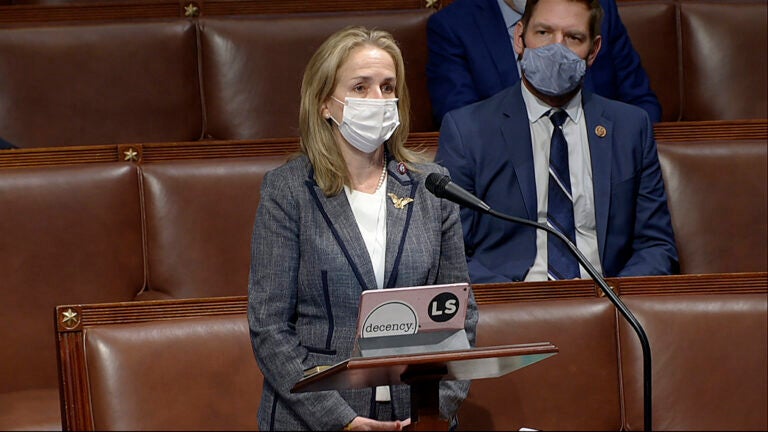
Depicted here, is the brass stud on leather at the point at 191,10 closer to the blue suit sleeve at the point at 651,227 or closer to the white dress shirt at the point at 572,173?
the white dress shirt at the point at 572,173

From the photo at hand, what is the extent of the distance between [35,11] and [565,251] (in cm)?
77

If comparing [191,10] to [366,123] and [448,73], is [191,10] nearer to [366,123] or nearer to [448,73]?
[448,73]

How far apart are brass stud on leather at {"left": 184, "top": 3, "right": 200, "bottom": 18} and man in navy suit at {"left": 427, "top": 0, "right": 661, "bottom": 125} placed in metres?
0.32

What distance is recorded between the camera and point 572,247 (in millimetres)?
787

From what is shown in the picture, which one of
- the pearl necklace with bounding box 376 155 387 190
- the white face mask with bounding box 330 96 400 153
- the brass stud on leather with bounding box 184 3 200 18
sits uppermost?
the brass stud on leather with bounding box 184 3 200 18

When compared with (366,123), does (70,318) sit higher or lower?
lower

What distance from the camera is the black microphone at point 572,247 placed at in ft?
2.50

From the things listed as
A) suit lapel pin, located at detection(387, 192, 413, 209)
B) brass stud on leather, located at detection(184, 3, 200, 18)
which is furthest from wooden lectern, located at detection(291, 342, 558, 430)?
brass stud on leather, located at detection(184, 3, 200, 18)

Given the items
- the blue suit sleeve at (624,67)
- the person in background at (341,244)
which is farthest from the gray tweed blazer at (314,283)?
the blue suit sleeve at (624,67)

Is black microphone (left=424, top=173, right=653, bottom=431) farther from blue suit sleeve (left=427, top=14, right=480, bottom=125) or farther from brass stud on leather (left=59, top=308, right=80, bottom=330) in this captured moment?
blue suit sleeve (left=427, top=14, right=480, bottom=125)

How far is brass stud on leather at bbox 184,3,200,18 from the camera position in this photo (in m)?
1.55

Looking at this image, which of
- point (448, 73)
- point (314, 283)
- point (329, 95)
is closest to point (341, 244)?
point (314, 283)

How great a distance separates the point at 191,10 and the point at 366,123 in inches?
25.0

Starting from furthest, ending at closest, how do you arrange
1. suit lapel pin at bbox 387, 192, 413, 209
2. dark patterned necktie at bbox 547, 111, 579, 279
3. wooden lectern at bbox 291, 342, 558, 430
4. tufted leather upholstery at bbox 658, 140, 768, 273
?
1. tufted leather upholstery at bbox 658, 140, 768, 273
2. dark patterned necktie at bbox 547, 111, 579, 279
3. suit lapel pin at bbox 387, 192, 413, 209
4. wooden lectern at bbox 291, 342, 558, 430
